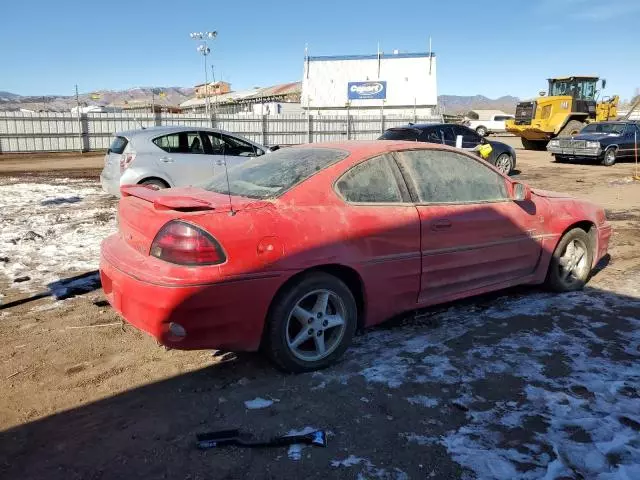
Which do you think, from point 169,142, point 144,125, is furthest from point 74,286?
point 144,125

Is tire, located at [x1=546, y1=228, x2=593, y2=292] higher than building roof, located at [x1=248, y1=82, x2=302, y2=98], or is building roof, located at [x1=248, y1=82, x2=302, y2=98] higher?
building roof, located at [x1=248, y1=82, x2=302, y2=98]

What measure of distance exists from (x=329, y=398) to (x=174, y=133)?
7327 mm

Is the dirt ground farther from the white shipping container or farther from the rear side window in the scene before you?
the white shipping container

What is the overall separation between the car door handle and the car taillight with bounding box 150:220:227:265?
164 centimetres

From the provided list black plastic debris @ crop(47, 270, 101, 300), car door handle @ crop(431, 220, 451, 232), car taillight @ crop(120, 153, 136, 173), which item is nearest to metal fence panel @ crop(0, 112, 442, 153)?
car taillight @ crop(120, 153, 136, 173)

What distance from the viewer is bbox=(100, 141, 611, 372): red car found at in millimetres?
3049

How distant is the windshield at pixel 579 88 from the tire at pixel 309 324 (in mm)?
26086

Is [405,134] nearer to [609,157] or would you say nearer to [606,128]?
[609,157]

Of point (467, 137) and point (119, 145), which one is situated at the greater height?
point (467, 137)

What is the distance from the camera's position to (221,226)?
3.07 meters

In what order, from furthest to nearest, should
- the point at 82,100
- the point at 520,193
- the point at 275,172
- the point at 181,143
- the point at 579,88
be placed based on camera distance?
the point at 82,100 → the point at 579,88 → the point at 181,143 → the point at 520,193 → the point at 275,172

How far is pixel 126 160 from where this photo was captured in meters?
8.91

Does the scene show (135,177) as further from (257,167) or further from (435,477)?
(435,477)

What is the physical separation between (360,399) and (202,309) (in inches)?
41.8
